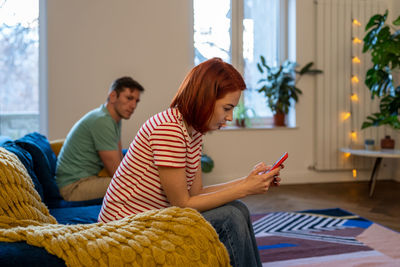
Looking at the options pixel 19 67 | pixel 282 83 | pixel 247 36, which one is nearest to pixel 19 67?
pixel 19 67

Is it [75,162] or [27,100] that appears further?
[27,100]

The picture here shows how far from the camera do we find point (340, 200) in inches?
153

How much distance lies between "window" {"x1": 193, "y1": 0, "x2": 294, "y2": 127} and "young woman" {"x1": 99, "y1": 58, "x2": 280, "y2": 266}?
3.40m

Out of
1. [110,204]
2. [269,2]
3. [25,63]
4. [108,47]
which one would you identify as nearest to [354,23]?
[269,2]

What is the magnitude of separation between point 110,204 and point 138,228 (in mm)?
399

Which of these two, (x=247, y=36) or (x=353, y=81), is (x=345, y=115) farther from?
(x=247, y=36)

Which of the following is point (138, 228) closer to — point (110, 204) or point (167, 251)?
point (167, 251)

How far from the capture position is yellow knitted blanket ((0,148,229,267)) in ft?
3.11

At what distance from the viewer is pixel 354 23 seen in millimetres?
4730

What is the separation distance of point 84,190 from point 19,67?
2.48 metres

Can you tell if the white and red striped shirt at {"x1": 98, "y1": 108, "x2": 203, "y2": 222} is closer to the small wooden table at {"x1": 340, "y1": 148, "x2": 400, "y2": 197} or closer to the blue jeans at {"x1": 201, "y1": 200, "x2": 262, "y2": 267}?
the blue jeans at {"x1": 201, "y1": 200, "x2": 262, "y2": 267}

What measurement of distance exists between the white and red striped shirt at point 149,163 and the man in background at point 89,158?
0.96 m

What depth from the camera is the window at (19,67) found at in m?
4.23

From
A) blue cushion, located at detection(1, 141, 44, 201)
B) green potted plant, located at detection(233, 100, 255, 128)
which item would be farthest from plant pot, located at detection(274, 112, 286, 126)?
blue cushion, located at detection(1, 141, 44, 201)
